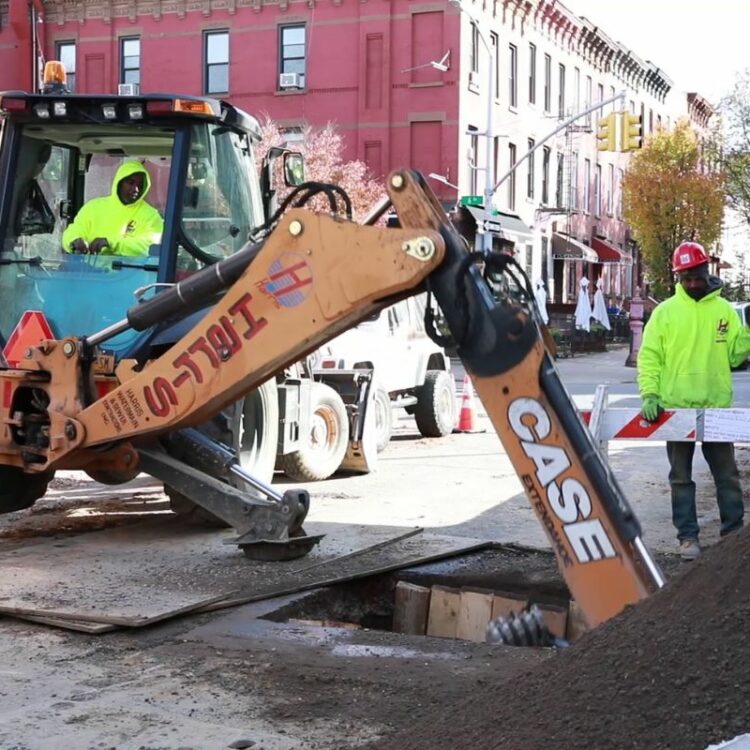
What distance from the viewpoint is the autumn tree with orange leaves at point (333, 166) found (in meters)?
32.3

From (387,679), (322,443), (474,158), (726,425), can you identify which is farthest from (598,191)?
(387,679)

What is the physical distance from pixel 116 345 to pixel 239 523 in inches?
54.9

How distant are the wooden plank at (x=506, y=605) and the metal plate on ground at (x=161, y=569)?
843mm

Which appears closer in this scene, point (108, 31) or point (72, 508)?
point (72, 508)

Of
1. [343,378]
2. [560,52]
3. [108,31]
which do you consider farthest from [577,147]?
[343,378]

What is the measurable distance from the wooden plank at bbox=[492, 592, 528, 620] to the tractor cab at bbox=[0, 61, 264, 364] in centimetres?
274

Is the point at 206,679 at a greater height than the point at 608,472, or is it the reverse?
the point at 608,472

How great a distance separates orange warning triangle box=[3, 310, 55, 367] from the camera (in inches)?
311

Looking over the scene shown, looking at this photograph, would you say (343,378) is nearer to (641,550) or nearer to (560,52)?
(641,550)

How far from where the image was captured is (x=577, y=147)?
149 ft

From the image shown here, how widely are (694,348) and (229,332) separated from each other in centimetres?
332

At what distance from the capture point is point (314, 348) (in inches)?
231

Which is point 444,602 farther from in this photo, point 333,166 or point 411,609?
point 333,166

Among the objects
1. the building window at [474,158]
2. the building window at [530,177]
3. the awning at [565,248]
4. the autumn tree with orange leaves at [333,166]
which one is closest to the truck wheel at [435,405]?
the autumn tree with orange leaves at [333,166]
